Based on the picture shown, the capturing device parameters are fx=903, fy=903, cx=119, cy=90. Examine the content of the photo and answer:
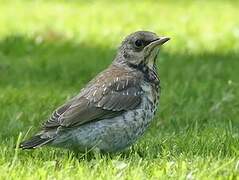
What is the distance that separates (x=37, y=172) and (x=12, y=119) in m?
2.56

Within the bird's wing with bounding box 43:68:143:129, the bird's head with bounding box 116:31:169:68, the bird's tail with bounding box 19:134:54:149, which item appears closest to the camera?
the bird's tail with bounding box 19:134:54:149

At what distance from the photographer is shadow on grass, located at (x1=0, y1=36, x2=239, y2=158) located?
25.2 feet

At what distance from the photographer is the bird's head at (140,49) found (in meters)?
7.65

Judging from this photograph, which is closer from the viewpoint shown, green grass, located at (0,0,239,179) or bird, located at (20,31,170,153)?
green grass, located at (0,0,239,179)

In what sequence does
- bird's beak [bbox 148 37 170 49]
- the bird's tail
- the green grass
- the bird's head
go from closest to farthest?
the green grass
the bird's tail
bird's beak [bbox 148 37 170 49]
the bird's head

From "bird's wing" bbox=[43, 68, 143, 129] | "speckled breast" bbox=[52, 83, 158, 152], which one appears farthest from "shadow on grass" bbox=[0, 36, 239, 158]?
"bird's wing" bbox=[43, 68, 143, 129]

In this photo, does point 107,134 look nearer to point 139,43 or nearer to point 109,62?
point 139,43

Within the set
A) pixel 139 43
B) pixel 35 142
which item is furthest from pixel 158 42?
pixel 35 142

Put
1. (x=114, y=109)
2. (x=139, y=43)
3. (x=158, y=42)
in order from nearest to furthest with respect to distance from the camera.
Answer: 1. (x=114, y=109)
2. (x=158, y=42)
3. (x=139, y=43)

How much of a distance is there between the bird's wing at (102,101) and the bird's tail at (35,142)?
0.14 metres

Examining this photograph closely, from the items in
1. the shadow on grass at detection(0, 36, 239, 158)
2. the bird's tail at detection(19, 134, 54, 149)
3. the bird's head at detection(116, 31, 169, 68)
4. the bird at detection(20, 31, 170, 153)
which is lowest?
the shadow on grass at detection(0, 36, 239, 158)

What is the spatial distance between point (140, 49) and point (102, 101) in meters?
0.61

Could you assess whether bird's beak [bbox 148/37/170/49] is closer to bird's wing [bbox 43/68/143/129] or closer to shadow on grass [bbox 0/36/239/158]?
bird's wing [bbox 43/68/143/129]

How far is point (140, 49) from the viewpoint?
25.4 feet
